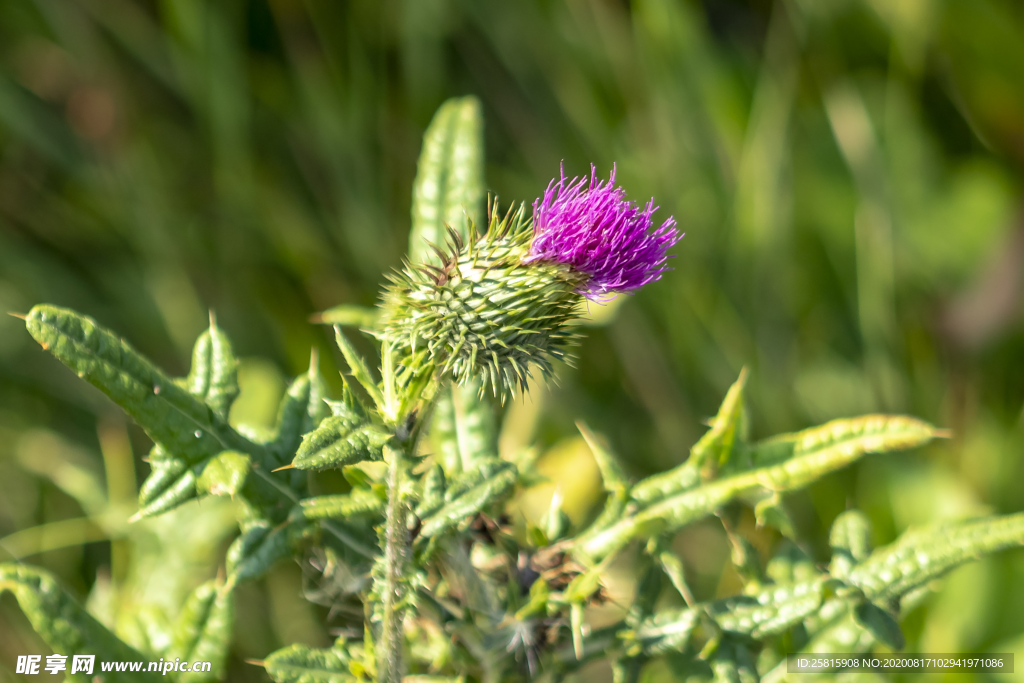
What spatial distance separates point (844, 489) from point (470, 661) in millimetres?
2399

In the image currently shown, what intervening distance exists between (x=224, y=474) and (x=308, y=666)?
1.16 feet

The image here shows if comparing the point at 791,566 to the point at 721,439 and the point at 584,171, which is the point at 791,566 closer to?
the point at 721,439

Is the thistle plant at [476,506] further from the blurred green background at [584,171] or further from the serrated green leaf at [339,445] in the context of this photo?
the blurred green background at [584,171]

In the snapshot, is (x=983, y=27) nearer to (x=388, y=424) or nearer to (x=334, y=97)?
(x=334, y=97)

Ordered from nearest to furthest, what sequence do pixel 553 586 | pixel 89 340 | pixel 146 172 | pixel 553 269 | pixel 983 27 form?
pixel 89 340 < pixel 553 269 < pixel 553 586 < pixel 983 27 < pixel 146 172

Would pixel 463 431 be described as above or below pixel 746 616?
above

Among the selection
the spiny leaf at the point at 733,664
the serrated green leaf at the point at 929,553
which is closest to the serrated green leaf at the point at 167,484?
the spiny leaf at the point at 733,664

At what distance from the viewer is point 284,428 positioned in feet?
4.58

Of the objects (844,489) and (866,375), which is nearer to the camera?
(844,489)

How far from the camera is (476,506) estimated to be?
1.18 meters

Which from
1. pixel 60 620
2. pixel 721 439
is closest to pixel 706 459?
pixel 721 439

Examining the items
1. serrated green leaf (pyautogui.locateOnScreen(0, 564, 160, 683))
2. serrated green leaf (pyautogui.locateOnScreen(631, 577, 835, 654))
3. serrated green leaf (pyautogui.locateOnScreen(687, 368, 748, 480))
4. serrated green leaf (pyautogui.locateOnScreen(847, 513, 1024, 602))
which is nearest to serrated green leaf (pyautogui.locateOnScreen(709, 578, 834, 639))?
serrated green leaf (pyautogui.locateOnScreen(631, 577, 835, 654))

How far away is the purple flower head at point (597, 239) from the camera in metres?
1.33

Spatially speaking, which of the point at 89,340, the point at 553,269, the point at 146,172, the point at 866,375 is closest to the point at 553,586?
the point at 553,269
